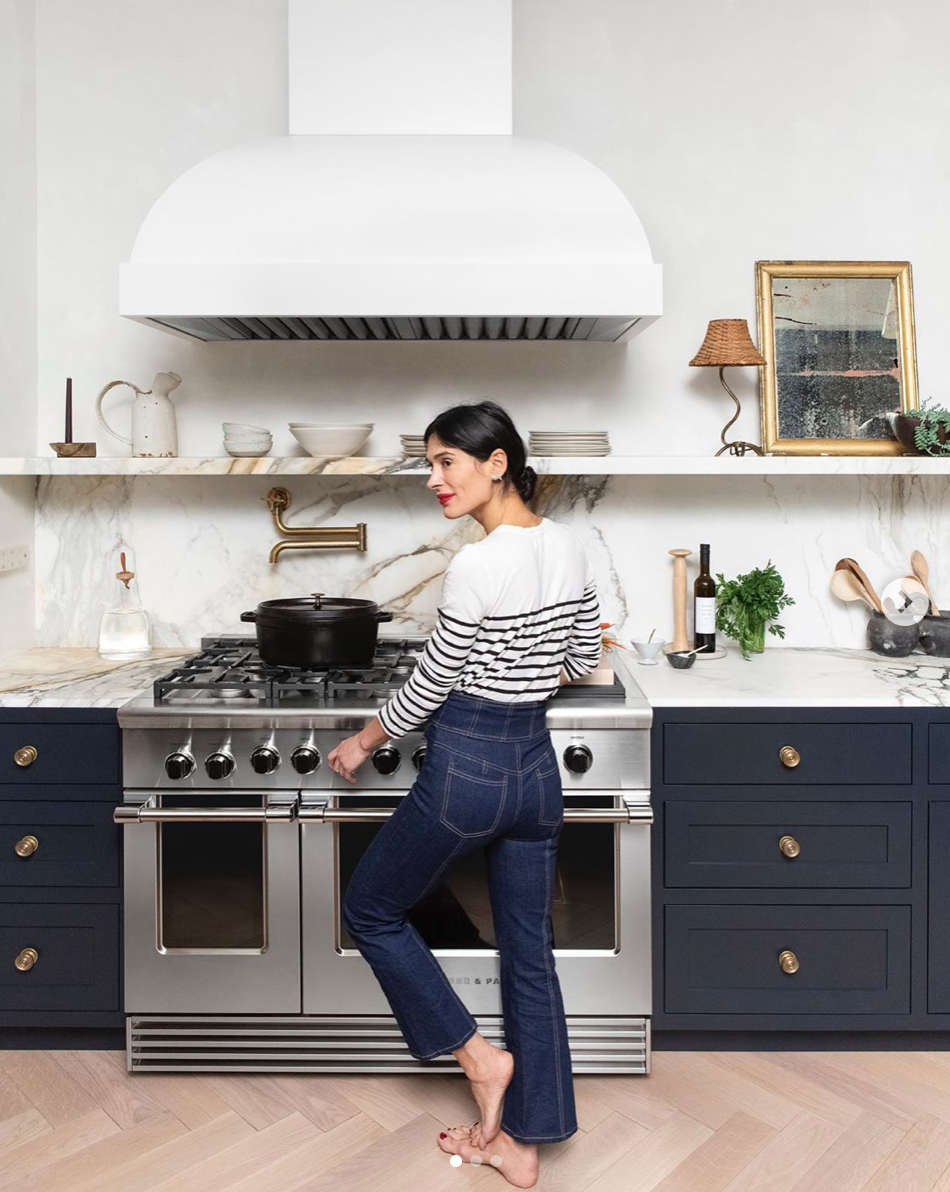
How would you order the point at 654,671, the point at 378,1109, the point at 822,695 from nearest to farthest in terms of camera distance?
1. the point at 378,1109
2. the point at 822,695
3. the point at 654,671

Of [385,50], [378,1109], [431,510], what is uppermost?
[385,50]

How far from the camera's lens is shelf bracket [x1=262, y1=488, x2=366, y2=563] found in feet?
10.0

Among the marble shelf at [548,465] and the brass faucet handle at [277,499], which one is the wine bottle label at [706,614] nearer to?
the marble shelf at [548,465]

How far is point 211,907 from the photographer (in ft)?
7.74

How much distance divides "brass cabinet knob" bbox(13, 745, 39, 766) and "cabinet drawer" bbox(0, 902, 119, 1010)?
1.11 ft

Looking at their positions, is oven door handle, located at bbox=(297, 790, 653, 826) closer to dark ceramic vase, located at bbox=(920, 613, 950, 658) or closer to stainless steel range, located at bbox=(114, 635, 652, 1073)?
stainless steel range, located at bbox=(114, 635, 652, 1073)

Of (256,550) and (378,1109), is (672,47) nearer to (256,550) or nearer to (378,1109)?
(256,550)

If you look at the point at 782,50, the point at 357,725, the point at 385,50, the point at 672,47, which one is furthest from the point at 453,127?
the point at 357,725

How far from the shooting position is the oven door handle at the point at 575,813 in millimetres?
2303

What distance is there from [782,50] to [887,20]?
1.01 ft

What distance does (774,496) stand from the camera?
3078mm

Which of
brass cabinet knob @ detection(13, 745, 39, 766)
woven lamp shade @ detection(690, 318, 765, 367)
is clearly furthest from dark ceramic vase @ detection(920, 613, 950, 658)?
brass cabinet knob @ detection(13, 745, 39, 766)

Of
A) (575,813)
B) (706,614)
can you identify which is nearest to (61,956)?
(575,813)

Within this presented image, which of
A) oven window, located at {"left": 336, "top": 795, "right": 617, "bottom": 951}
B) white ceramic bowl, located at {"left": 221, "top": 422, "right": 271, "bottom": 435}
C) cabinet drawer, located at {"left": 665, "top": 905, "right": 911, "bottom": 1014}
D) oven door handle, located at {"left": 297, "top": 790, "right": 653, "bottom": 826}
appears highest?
white ceramic bowl, located at {"left": 221, "top": 422, "right": 271, "bottom": 435}
